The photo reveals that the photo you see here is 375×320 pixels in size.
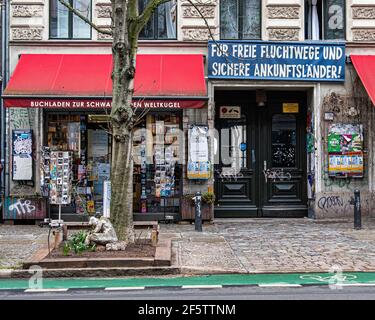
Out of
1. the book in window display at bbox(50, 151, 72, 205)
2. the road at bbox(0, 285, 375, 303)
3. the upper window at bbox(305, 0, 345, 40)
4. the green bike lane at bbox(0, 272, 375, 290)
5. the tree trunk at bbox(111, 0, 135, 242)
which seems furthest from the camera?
the upper window at bbox(305, 0, 345, 40)

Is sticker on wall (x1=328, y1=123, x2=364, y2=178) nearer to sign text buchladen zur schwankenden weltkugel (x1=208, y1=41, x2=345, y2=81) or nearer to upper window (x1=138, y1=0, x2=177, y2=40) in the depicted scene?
sign text buchladen zur schwankenden weltkugel (x1=208, y1=41, x2=345, y2=81)

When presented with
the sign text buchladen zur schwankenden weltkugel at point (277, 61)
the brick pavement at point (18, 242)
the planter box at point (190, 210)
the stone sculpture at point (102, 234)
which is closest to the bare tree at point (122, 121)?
the stone sculpture at point (102, 234)

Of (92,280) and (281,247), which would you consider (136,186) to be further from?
(92,280)

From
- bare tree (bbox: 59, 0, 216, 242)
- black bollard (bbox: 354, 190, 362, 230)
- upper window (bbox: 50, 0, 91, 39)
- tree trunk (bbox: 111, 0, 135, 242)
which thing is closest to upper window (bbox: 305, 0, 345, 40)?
black bollard (bbox: 354, 190, 362, 230)

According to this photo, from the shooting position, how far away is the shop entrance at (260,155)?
1647cm

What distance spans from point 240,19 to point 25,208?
7.90m

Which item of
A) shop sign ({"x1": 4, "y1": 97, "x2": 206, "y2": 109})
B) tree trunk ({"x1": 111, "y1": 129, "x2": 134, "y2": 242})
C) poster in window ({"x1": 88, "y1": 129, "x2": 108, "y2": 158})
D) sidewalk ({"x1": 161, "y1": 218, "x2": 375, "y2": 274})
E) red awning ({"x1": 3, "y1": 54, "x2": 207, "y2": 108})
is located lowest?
sidewalk ({"x1": 161, "y1": 218, "x2": 375, "y2": 274})

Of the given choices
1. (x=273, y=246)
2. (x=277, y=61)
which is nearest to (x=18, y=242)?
(x=273, y=246)

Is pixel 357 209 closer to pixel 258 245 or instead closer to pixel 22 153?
pixel 258 245

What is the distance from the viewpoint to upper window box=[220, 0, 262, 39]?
52.3ft

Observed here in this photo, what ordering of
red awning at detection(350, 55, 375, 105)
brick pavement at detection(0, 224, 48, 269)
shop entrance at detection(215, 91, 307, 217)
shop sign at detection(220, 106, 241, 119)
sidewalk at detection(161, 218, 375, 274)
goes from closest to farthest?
sidewalk at detection(161, 218, 375, 274) < brick pavement at detection(0, 224, 48, 269) < red awning at detection(350, 55, 375, 105) < shop entrance at detection(215, 91, 307, 217) < shop sign at detection(220, 106, 241, 119)

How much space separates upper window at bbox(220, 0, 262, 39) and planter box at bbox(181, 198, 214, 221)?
15.7 ft

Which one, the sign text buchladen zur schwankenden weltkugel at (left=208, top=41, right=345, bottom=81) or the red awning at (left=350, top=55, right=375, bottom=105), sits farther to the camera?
the sign text buchladen zur schwankenden weltkugel at (left=208, top=41, right=345, bottom=81)

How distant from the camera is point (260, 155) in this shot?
54.3 feet
